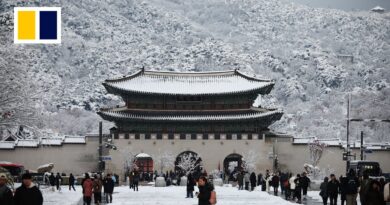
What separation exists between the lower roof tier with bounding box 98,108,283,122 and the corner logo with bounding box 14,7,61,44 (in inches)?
1884

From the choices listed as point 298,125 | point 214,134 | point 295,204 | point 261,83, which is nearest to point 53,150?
point 214,134

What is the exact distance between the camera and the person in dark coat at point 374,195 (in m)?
19.2

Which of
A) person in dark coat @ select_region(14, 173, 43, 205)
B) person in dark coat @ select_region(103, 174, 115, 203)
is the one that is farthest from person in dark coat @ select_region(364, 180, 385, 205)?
person in dark coat @ select_region(103, 174, 115, 203)

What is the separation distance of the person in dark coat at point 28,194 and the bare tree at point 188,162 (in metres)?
52.4

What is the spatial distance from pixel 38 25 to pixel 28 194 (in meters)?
6.94

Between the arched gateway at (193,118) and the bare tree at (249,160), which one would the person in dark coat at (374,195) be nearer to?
the bare tree at (249,160)

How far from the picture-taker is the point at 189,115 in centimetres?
7125

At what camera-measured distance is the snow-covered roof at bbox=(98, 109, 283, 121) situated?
69.4m

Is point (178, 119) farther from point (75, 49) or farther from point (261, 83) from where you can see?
point (75, 49)

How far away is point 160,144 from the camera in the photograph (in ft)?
230

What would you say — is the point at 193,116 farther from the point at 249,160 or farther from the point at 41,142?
the point at 41,142

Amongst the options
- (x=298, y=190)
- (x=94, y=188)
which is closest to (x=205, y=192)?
(x=94, y=188)

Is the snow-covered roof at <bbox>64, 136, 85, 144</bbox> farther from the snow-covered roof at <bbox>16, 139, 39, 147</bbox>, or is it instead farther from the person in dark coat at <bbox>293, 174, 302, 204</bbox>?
the person in dark coat at <bbox>293, 174, 302, 204</bbox>

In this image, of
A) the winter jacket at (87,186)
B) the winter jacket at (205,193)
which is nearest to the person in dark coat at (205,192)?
the winter jacket at (205,193)
